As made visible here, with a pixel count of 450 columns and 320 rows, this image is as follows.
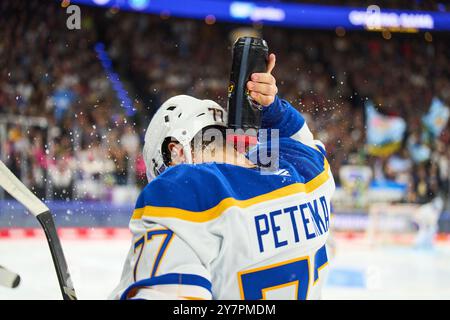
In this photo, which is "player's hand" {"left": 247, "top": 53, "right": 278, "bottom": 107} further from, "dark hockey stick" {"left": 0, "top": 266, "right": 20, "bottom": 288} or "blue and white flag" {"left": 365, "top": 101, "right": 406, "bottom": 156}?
"blue and white flag" {"left": 365, "top": 101, "right": 406, "bottom": 156}

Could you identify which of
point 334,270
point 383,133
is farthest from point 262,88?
point 383,133

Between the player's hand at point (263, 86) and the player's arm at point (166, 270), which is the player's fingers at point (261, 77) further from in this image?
the player's arm at point (166, 270)

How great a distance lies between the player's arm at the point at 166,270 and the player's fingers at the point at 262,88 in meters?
0.48

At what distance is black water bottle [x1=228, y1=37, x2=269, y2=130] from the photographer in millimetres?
1612

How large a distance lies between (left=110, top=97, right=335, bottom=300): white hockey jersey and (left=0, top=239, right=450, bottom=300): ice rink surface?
2.18 metres

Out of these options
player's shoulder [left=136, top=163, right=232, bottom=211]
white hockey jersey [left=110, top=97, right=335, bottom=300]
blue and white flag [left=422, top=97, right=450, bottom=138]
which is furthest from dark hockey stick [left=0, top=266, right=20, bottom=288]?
blue and white flag [left=422, top=97, right=450, bottom=138]

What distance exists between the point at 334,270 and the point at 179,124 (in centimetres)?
498

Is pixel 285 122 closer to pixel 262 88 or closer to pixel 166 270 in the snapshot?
pixel 262 88

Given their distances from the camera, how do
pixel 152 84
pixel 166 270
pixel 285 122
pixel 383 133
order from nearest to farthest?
pixel 166 270, pixel 285 122, pixel 383 133, pixel 152 84

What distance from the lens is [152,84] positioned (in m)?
12.2

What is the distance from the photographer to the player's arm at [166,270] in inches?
51.7

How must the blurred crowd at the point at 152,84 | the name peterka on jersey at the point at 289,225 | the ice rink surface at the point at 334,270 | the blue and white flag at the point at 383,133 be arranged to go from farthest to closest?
the blue and white flag at the point at 383,133 < the ice rink surface at the point at 334,270 < the blurred crowd at the point at 152,84 < the name peterka on jersey at the point at 289,225

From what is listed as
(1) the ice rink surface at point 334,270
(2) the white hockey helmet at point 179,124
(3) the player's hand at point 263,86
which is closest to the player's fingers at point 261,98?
(3) the player's hand at point 263,86
